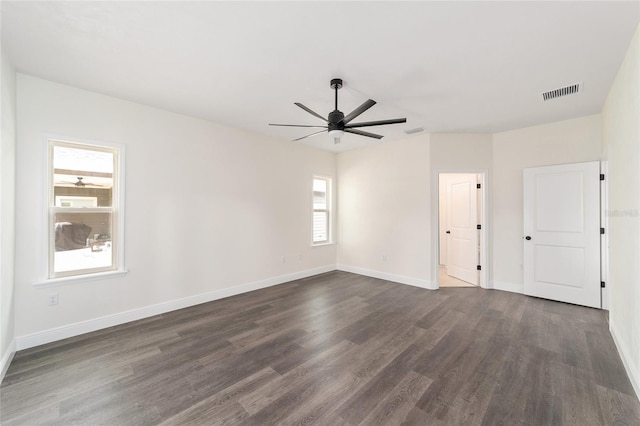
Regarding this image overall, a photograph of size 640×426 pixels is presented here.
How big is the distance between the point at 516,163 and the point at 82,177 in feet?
21.2

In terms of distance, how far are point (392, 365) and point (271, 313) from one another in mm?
1840

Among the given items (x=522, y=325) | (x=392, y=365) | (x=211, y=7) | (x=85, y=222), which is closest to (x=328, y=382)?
(x=392, y=365)

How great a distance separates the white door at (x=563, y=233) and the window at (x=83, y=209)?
244 inches

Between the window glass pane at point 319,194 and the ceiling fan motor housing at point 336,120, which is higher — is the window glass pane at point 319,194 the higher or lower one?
the lower one

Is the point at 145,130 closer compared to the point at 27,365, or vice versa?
the point at 27,365

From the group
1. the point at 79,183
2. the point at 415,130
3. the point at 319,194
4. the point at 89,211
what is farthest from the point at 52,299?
the point at 415,130

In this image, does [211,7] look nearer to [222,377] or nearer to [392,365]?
[222,377]

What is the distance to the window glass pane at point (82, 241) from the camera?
118 inches

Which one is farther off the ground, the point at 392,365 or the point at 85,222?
the point at 85,222

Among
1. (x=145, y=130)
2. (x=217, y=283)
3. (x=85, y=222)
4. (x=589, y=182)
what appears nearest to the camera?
(x=85, y=222)

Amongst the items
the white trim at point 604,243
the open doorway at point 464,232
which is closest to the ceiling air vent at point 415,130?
the open doorway at point 464,232

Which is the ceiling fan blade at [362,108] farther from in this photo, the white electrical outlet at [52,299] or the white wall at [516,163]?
the white electrical outlet at [52,299]

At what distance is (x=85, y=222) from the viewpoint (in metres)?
3.17

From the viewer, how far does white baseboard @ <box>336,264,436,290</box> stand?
4.85 meters
